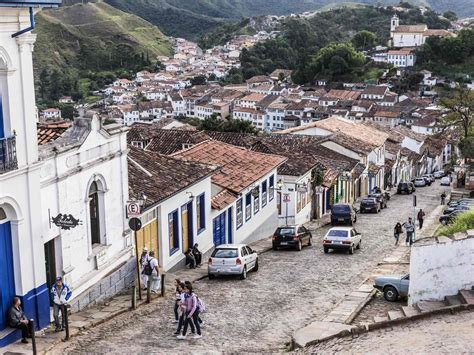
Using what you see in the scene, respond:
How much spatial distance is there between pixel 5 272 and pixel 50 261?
1757 mm

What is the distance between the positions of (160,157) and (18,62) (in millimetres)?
9977

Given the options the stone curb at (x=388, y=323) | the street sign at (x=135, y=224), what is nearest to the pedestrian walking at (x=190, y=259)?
the street sign at (x=135, y=224)

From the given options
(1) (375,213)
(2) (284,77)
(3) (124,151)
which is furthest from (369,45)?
(3) (124,151)

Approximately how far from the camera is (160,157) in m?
22.6

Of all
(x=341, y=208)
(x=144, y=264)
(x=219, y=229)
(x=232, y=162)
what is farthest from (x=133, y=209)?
(x=341, y=208)

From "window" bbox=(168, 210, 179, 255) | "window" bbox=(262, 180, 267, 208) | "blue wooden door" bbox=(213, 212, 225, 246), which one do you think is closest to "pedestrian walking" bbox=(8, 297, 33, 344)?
"window" bbox=(168, 210, 179, 255)

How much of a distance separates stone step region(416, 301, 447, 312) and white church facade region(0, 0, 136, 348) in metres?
6.88

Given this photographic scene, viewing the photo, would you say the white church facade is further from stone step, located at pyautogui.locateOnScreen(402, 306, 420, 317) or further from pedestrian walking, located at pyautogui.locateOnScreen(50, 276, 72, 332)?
stone step, located at pyautogui.locateOnScreen(402, 306, 420, 317)

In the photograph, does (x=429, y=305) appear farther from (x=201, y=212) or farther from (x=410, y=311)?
(x=201, y=212)

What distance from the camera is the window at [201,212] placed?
22.6m

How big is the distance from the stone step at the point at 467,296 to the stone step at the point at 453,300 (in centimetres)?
8

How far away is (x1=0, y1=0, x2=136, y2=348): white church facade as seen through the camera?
12.7 meters

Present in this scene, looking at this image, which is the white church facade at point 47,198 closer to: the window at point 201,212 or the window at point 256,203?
the window at point 201,212

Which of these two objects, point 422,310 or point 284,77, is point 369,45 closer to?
point 284,77
